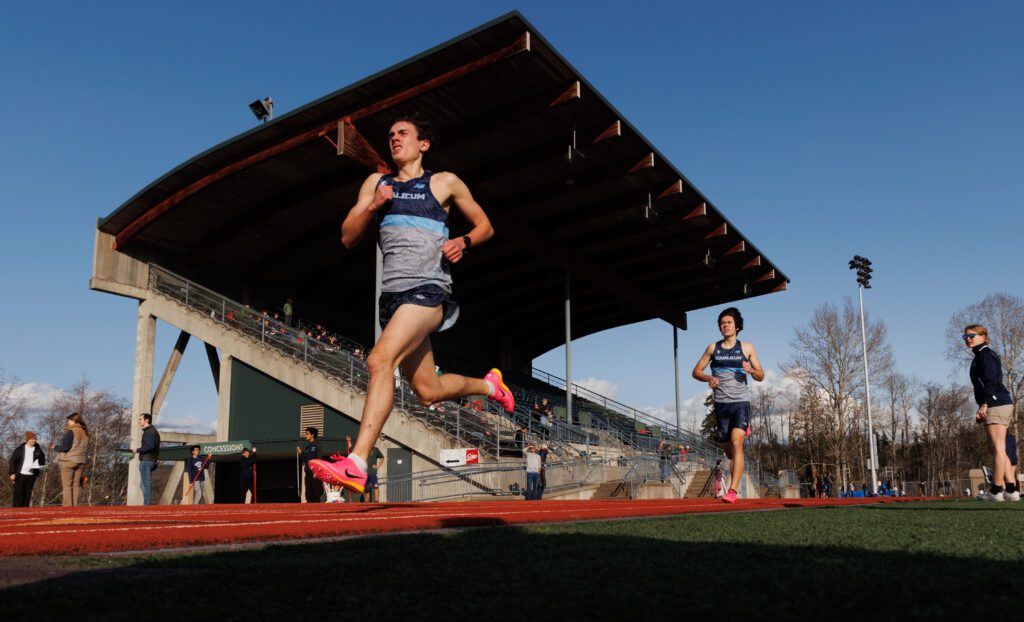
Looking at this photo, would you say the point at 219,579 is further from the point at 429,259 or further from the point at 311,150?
the point at 311,150

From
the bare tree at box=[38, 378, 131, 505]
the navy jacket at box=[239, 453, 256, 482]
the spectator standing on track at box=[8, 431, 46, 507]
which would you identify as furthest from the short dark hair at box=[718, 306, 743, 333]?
the bare tree at box=[38, 378, 131, 505]

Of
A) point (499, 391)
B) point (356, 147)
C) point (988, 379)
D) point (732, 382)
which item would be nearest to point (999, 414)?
point (988, 379)

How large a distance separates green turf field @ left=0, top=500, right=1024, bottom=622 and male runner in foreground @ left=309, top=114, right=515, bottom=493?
115 centimetres

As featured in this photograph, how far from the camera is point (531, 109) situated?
20.1 metres

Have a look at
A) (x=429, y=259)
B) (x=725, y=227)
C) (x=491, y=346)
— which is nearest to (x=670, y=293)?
(x=725, y=227)

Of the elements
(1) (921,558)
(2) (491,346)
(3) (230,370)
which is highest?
(2) (491,346)

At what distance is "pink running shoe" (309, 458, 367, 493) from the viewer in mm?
4258

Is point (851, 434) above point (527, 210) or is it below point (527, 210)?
below

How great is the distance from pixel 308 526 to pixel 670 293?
34089 mm

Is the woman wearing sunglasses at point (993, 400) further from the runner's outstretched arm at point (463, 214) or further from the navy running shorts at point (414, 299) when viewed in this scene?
the navy running shorts at point (414, 299)

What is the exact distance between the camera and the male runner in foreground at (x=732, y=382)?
948 cm

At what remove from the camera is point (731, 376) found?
9.55m

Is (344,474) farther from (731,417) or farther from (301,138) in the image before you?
(301,138)

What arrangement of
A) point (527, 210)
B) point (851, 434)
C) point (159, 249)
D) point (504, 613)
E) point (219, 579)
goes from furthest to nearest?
point (851, 434)
point (159, 249)
point (527, 210)
point (219, 579)
point (504, 613)
